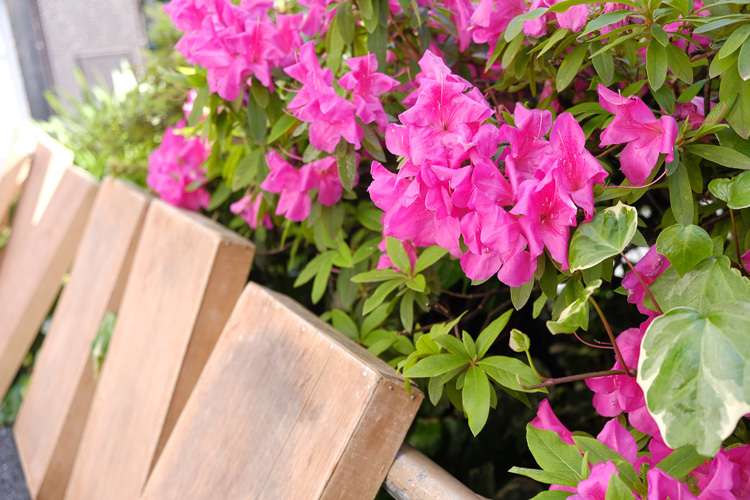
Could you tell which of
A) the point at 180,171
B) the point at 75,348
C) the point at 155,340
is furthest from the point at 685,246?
the point at 75,348

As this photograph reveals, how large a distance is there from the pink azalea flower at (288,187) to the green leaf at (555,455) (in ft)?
1.59

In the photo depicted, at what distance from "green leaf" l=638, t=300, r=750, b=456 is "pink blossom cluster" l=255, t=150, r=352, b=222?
21.9 inches

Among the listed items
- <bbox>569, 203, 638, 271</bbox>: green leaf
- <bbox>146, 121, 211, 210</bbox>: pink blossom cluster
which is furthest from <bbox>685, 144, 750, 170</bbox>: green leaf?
<bbox>146, 121, 211, 210</bbox>: pink blossom cluster

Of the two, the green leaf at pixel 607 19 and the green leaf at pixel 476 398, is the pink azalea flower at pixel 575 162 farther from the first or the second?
the green leaf at pixel 476 398

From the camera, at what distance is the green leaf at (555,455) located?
545mm

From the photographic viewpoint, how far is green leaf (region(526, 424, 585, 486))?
0.54m

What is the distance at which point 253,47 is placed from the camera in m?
0.91

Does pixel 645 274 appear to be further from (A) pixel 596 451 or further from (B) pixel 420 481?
(B) pixel 420 481

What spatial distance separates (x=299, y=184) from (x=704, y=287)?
565 millimetres

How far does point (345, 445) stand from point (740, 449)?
0.35 metres

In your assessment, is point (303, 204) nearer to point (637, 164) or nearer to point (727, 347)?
point (637, 164)

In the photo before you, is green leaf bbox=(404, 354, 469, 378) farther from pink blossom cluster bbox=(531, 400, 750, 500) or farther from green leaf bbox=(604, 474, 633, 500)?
green leaf bbox=(604, 474, 633, 500)

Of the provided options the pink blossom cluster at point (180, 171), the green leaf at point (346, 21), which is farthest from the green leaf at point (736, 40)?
the pink blossom cluster at point (180, 171)

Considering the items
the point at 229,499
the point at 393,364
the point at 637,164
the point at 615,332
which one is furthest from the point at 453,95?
the point at 615,332
